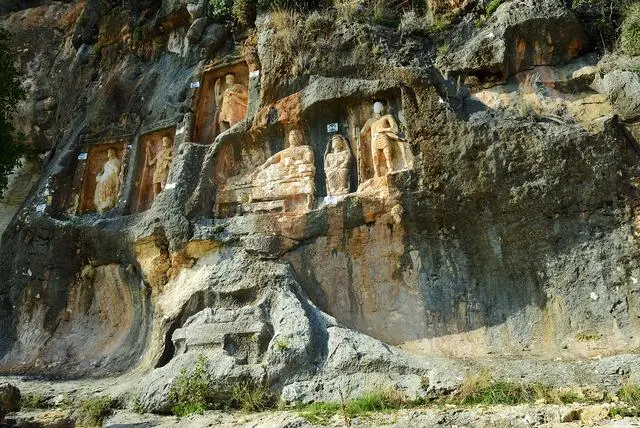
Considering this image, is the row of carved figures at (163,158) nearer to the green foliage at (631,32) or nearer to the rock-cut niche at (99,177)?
the rock-cut niche at (99,177)

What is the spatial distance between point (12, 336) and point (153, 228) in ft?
11.4

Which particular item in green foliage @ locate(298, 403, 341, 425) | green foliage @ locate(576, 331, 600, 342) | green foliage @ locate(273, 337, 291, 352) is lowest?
green foliage @ locate(298, 403, 341, 425)

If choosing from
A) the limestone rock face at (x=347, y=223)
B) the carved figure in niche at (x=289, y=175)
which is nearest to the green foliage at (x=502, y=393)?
the limestone rock face at (x=347, y=223)

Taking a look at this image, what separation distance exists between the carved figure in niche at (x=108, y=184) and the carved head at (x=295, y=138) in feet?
A: 13.4

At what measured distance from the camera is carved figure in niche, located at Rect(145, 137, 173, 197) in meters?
13.1

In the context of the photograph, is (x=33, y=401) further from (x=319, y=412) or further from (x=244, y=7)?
(x=244, y=7)

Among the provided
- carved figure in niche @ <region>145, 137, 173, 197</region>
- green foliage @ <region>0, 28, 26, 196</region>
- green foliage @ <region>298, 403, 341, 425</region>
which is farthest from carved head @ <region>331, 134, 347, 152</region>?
green foliage @ <region>0, 28, 26, 196</region>

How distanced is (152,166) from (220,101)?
6.57 feet

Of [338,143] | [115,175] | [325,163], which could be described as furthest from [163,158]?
[338,143]

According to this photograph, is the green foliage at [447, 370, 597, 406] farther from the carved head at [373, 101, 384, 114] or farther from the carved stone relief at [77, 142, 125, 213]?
the carved stone relief at [77, 142, 125, 213]

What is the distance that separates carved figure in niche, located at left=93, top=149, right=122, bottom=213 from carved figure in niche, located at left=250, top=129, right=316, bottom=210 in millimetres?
3413

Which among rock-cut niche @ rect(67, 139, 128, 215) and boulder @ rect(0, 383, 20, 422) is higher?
rock-cut niche @ rect(67, 139, 128, 215)

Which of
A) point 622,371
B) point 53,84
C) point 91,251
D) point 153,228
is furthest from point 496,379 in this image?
point 53,84

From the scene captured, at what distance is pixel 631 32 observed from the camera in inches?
441
